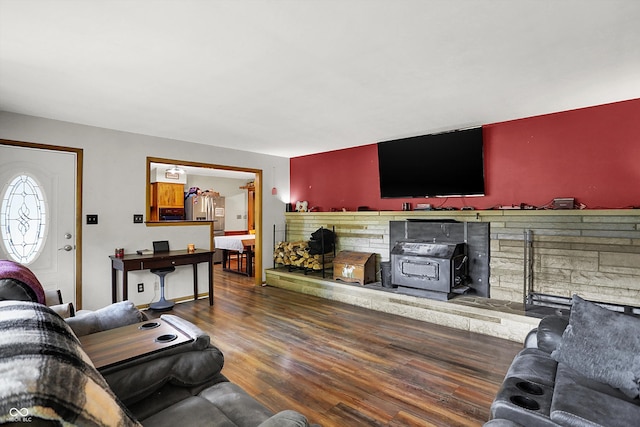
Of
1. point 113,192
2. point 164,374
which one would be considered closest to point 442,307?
point 164,374

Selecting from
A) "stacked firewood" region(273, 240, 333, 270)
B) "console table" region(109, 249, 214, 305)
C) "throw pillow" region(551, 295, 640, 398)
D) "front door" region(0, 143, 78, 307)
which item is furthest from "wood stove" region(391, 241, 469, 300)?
"front door" region(0, 143, 78, 307)

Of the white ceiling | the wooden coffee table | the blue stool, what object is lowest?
the blue stool

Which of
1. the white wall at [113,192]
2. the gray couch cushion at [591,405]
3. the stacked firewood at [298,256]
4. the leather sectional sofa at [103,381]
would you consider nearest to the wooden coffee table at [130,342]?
the leather sectional sofa at [103,381]

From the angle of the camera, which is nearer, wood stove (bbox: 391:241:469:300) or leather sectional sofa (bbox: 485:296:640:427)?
leather sectional sofa (bbox: 485:296:640:427)

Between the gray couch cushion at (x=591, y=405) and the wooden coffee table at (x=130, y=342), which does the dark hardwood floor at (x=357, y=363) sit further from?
the wooden coffee table at (x=130, y=342)

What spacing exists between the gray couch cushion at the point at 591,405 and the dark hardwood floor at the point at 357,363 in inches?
28.7

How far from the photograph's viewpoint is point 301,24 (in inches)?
75.6

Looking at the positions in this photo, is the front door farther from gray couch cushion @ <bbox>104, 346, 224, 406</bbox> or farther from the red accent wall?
the red accent wall

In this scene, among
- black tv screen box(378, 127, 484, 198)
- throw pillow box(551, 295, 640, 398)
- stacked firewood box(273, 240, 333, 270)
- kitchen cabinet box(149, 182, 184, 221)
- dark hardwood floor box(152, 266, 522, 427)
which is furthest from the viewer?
kitchen cabinet box(149, 182, 184, 221)

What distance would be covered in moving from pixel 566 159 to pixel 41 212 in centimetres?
580

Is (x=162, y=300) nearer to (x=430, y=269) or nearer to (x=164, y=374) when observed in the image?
(x=164, y=374)

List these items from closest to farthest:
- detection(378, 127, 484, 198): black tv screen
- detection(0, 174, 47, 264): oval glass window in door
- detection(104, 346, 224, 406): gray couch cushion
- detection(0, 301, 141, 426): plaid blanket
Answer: detection(0, 301, 141, 426): plaid blanket
detection(104, 346, 224, 406): gray couch cushion
detection(0, 174, 47, 264): oval glass window in door
detection(378, 127, 484, 198): black tv screen

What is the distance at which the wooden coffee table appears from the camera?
1495 millimetres

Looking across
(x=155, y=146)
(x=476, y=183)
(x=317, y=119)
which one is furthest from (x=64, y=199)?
(x=476, y=183)
